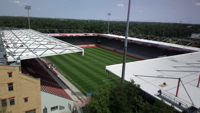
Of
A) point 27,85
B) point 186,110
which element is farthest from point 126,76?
point 27,85

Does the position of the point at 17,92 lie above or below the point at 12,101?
above

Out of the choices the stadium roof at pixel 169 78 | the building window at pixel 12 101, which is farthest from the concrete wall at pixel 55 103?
the stadium roof at pixel 169 78

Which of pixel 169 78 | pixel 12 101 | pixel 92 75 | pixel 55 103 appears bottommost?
pixel 55 103

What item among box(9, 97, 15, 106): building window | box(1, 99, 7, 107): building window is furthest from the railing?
box(1, 99, 7, 107): building window

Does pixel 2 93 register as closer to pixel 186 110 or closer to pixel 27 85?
pixel 27 85

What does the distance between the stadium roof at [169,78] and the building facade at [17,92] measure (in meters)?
8.20

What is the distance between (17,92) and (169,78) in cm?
1451

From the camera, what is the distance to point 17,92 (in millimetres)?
14984

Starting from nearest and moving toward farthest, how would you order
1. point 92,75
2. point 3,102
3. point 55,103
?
1. point 3,102
2. point 55,103
3. point 92,75

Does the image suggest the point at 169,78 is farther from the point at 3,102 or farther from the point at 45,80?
the point at 45,80

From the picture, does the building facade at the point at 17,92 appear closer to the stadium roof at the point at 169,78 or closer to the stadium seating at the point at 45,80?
the stadium seating at the point at 45,80

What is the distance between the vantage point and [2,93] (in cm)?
1427

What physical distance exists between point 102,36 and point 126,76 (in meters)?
42.4

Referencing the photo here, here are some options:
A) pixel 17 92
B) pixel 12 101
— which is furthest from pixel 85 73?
pixel 12 101
